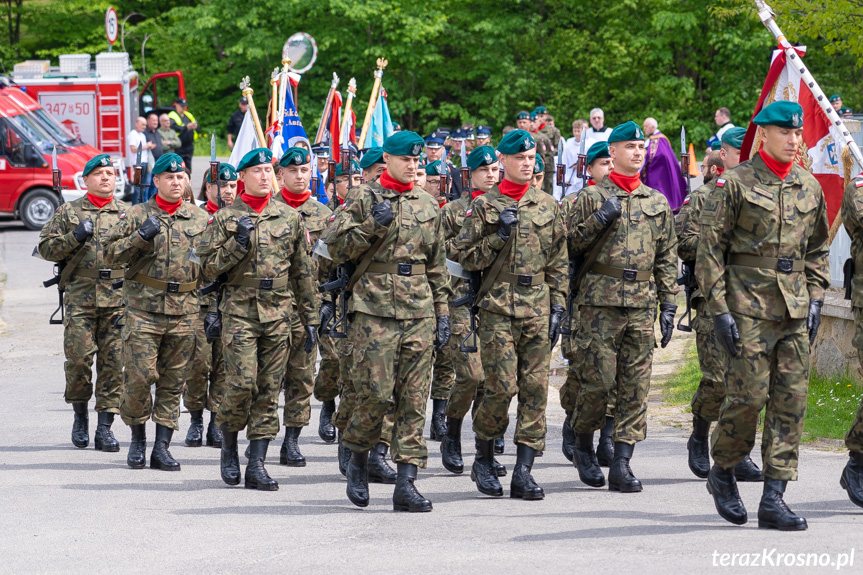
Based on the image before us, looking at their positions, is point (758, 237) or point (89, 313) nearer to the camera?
point (758, 237)

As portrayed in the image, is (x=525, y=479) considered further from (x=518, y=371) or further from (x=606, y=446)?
(x=606, y=446)

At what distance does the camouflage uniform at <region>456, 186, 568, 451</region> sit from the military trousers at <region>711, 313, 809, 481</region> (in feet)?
4.54

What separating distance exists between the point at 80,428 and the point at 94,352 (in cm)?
63

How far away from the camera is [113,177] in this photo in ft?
32.1

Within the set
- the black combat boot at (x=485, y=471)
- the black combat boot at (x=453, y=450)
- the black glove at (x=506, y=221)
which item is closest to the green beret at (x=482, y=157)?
the black glove at (x=506, y=221)

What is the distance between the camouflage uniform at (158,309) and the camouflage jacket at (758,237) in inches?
155

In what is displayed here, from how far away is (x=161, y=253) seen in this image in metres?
8.95

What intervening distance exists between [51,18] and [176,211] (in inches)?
1354

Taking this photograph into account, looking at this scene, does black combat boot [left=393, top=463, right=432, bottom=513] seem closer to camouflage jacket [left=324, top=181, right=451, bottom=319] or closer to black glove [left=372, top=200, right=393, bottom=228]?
camouflage jacket [left=324, top=181, right=451, bottom=319]

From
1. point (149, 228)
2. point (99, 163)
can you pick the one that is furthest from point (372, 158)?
point (99, 163)

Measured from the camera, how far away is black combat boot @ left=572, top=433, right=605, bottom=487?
8016 millimetres

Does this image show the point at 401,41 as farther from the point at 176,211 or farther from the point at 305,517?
the point at 305,517

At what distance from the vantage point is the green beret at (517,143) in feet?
25.3

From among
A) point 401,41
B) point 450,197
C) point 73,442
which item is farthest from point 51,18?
point 73,442
